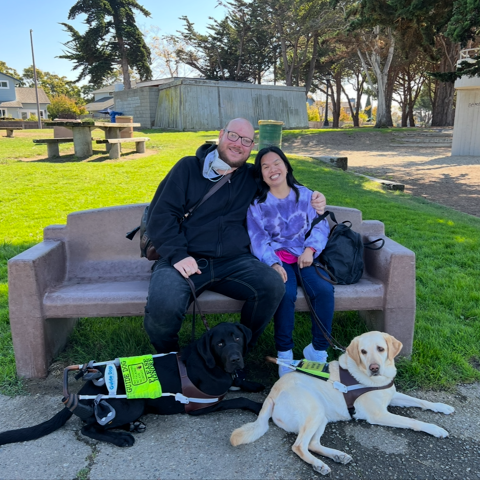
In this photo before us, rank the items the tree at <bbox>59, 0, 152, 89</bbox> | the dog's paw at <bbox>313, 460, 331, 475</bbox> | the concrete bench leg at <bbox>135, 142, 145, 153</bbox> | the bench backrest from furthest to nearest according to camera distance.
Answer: the tree at <bbox>59, 0, 152, 89</bbox> → the concrete bench leg at <bbox>135, 142, 145, 153</bbox> → the bench backrest → the dog's paw at <bbox>313, 460, 331, 475</bbox>

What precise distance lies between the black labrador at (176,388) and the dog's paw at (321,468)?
0.54 meters

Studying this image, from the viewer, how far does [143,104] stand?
27594 mm

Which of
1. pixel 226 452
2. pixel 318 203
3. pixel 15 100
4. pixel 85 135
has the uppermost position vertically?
pixel 15 100

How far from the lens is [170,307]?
2746 millimetres

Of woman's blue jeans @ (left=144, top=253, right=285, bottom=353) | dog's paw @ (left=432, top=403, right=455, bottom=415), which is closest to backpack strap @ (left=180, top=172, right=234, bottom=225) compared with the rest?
woman's blue jeans @ (left=144, top=253, right=285, bottom=353)

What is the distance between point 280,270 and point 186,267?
648mm

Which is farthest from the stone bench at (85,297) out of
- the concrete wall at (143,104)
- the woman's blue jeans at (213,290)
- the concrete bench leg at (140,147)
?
the concrete wall at (143,104)

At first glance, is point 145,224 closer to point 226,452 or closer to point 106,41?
point 226,452

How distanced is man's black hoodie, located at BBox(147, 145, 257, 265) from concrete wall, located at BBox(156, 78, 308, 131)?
2219 centimetres

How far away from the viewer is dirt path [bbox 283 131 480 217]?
11.6 m

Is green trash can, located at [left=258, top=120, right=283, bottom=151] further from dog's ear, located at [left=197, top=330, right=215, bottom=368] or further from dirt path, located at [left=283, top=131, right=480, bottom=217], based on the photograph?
dog's ear, located at [left=197, top=330, right=215, bottom=368]

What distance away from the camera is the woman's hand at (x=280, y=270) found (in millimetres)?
3049

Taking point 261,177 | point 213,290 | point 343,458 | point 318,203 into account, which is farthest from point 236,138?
point 343,458

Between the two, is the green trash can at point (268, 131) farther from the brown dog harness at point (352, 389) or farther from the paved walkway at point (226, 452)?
the paved walkway at point (226, 452)
